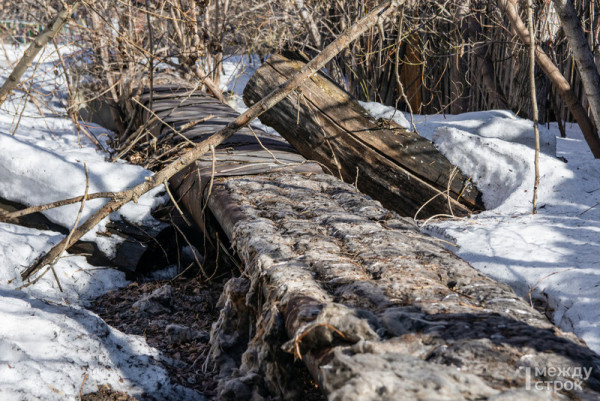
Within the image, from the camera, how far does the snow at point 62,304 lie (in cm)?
191

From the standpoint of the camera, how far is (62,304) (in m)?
2.62

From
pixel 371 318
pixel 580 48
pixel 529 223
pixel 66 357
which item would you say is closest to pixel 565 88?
pixel 580 48

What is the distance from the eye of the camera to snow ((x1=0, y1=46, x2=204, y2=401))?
1911 millimetres

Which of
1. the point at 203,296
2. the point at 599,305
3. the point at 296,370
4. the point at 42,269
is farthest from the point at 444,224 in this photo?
the point at 42,269

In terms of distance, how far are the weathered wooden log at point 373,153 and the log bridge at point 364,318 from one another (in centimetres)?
97

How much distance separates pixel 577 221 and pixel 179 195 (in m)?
2.71

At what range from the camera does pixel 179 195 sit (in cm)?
374

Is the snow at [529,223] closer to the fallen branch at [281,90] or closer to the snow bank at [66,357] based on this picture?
the fallen branch at [281,90]

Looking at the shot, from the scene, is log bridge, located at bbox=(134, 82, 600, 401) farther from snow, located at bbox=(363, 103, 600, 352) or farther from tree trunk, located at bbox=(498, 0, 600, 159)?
tree trunk, located at bbox=(498, 0, 600, 159)

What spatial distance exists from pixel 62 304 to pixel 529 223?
286 cm

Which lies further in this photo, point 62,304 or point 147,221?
point 147,221

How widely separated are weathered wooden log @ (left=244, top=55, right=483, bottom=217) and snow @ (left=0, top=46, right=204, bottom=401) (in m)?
1.21

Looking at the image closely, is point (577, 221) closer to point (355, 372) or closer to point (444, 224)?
point (444, 224)

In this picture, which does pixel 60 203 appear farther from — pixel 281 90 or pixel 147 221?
pixel 281 90
